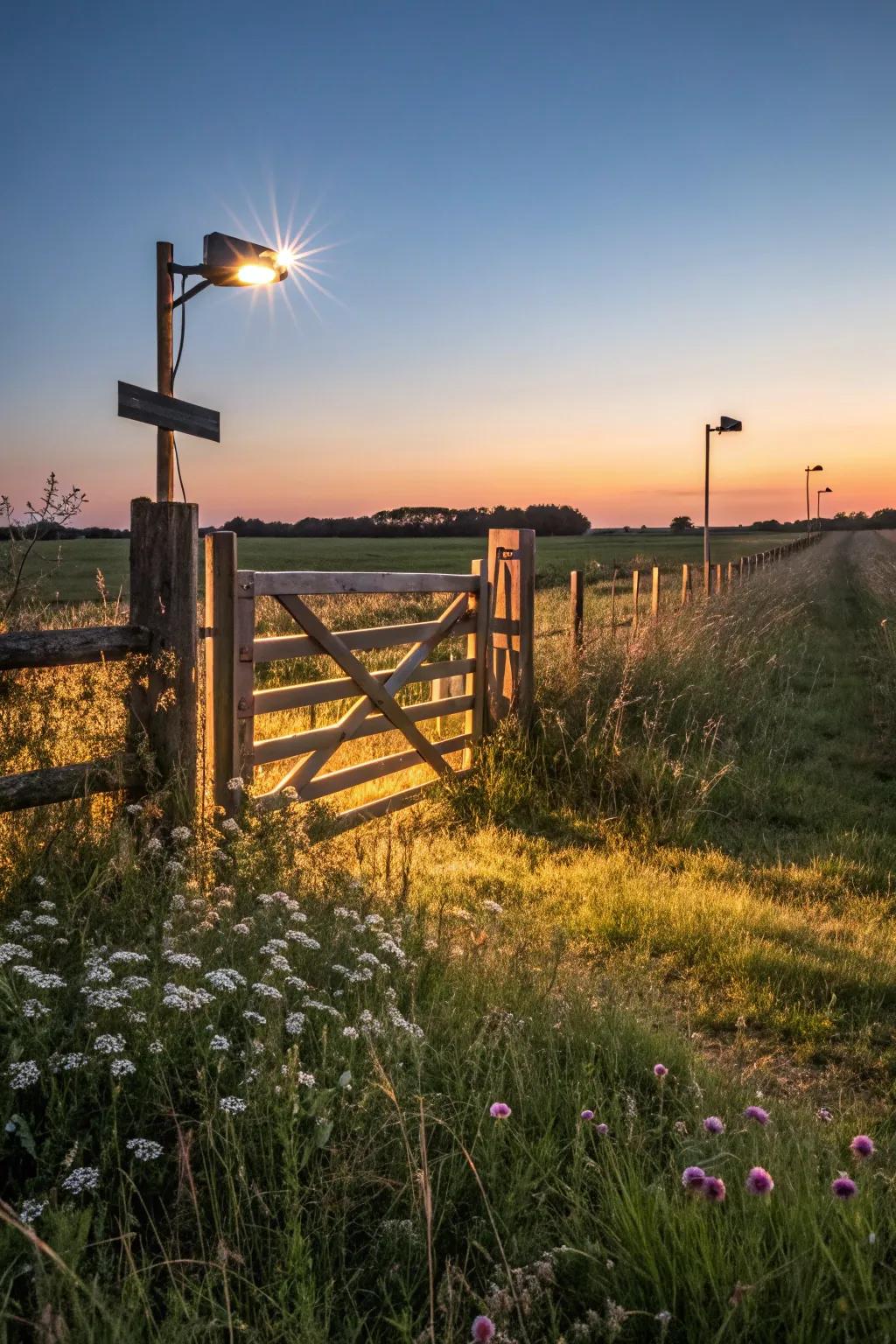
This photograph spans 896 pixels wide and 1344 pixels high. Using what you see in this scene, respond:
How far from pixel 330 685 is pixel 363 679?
1.04 ft

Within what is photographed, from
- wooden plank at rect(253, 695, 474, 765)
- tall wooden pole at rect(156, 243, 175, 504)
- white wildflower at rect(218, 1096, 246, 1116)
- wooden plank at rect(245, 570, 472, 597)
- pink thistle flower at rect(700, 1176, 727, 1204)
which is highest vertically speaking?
tall wooden pole at rect(156, 243, 175, 504)

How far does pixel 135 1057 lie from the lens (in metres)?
2.46

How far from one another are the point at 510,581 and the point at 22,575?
423 cm

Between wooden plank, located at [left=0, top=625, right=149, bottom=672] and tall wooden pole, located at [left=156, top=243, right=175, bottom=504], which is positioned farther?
tall wooden pole, located at [left=156, top=243, right=175, bottom=504]

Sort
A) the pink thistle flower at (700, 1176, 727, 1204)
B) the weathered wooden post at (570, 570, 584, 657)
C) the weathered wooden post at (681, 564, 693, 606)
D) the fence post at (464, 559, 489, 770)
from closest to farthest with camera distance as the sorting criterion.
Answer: the pink thistle flower at (700, 1176, 727, 1204)
the fence post at (464, 559, 489, 770)
the weathered wooden post at (570, 570, 584, 657)
the weathered wooden post at (681, 564, 693, 606)

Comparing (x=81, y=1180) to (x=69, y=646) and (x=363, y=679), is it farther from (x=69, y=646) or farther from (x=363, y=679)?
(x=363, y=679)

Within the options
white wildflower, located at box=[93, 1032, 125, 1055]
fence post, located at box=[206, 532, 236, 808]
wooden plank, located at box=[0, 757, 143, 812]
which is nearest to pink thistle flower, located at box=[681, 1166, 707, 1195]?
white wildflower, located at box=[93, 1032, 125, 1055]

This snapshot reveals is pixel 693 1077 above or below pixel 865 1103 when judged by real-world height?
above

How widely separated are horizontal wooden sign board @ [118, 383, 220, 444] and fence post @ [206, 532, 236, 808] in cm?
81

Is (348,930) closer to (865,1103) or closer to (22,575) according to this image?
(865,1103)

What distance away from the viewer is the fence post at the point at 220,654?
531 centimetres

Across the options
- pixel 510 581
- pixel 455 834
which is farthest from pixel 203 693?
pixel 510 581

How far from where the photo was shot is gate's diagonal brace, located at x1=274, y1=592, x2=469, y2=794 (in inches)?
234

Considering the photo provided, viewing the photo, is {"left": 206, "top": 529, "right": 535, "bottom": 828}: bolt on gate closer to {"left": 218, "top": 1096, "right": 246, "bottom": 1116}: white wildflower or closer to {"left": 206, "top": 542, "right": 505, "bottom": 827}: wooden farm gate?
{"left": 206, "top": 542, "right": 505, "bottom": 827}: wooden farm gate
